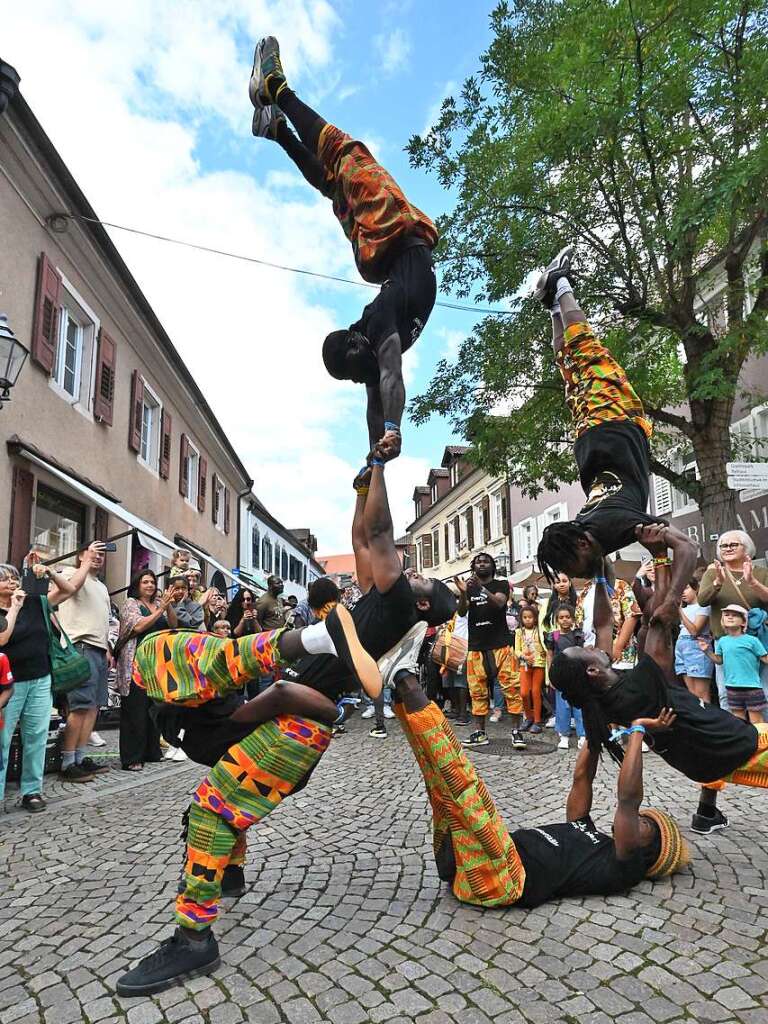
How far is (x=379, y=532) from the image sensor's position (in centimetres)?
310

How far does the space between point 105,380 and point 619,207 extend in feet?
32.3

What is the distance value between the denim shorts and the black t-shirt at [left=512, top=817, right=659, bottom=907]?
4270 mm

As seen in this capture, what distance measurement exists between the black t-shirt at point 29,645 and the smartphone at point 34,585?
39mm

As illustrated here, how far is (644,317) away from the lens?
39.4 feet

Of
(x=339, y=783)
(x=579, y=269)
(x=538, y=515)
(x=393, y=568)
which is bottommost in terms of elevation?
(x=339, y=783)

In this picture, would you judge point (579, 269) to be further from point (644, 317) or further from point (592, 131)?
point (592, 131)

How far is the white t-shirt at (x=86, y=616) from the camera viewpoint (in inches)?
262

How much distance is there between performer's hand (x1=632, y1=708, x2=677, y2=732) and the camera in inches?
125

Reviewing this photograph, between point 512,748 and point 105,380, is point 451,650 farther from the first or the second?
point 105,380

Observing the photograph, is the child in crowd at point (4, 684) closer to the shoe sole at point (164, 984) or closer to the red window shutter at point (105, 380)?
the shoe sole at point (164, 984)

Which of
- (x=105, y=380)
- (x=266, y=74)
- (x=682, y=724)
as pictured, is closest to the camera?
(x=682, y=724)

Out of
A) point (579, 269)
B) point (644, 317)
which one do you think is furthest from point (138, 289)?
point (644, 317)

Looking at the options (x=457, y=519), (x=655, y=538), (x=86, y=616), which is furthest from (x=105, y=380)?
(x=457, y=519)

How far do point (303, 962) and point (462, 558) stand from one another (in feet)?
112
